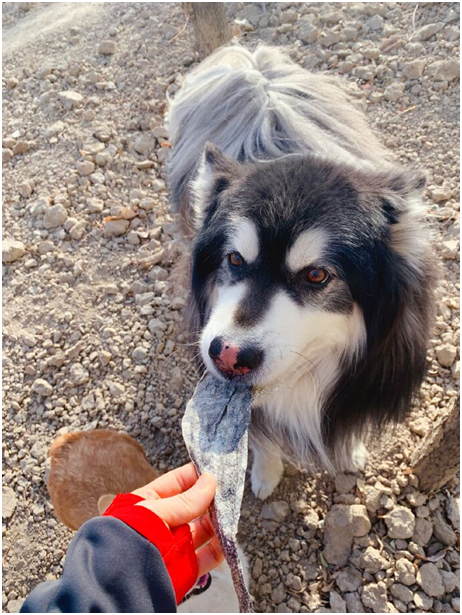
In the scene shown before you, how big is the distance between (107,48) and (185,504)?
3.94 m

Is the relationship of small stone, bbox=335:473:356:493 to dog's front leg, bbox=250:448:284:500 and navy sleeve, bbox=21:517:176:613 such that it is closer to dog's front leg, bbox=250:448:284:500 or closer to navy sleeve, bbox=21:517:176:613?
dog's front leg, bbox=250:448:284:500

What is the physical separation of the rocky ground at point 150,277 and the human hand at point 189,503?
78 centimetres

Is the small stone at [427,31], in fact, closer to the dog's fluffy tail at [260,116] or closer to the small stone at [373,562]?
the dog's fluffy tail at [260,116]

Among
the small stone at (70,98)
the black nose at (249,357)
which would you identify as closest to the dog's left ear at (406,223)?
the black nose at (249,357)

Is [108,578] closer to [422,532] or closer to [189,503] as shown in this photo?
[189,503]

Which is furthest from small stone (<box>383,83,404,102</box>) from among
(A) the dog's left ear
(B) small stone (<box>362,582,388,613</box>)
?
(B) small stone (<box>362,582,388,613</box>)

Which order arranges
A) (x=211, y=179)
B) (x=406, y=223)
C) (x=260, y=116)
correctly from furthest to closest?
(x=260, y=116)
(x=211, y=179)
(x=406, y=223)

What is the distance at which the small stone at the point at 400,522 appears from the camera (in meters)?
2.37

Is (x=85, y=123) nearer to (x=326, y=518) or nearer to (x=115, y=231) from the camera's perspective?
(x=115, y=231)

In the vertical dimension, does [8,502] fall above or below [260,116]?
below

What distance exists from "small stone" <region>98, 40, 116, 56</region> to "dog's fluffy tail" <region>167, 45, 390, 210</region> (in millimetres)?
1079

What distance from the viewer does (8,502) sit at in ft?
8.80

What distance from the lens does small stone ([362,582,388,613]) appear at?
228 cm

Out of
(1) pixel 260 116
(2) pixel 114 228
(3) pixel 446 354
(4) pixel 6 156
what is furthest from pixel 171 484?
(4) pixel 6 156
